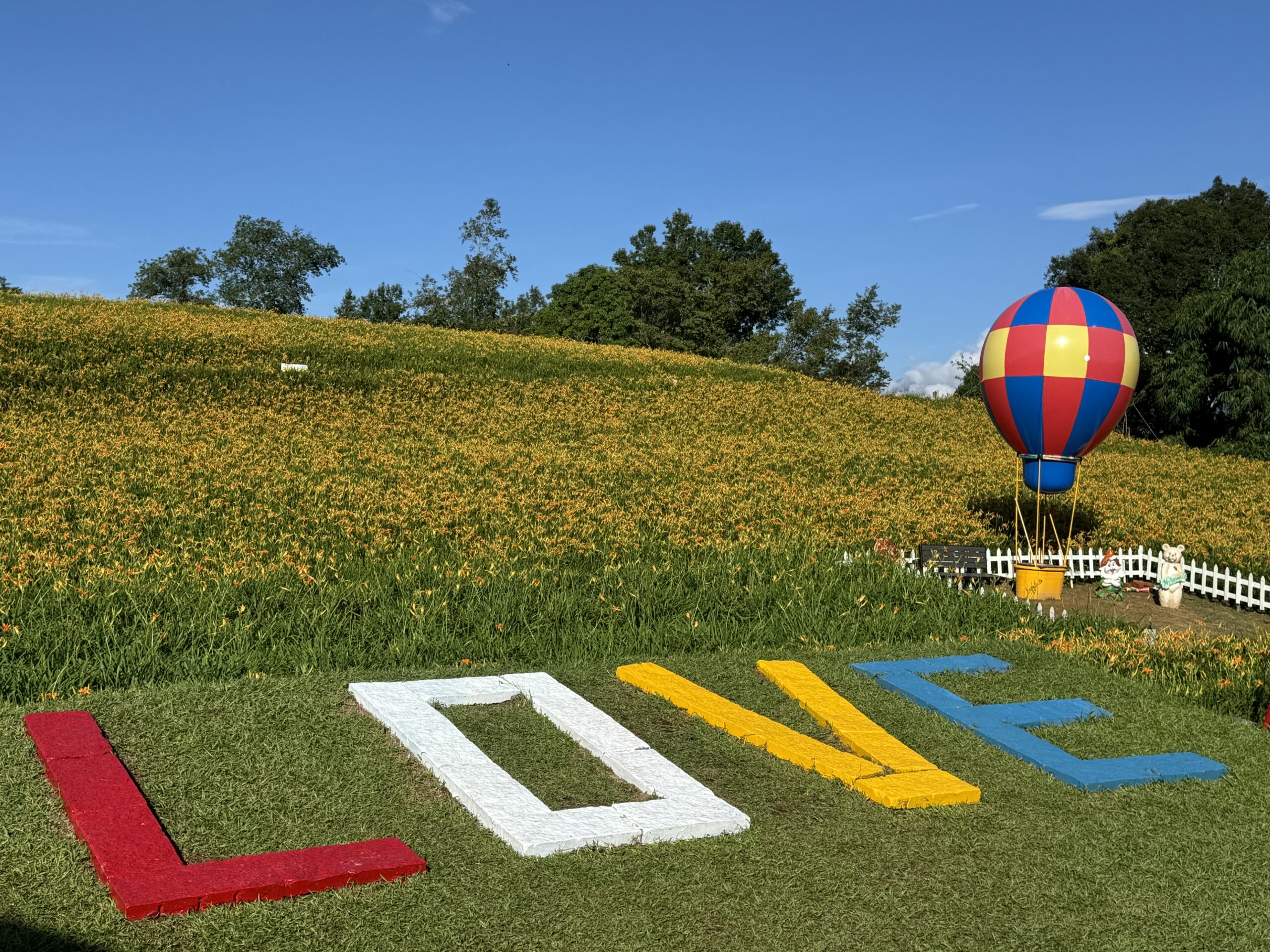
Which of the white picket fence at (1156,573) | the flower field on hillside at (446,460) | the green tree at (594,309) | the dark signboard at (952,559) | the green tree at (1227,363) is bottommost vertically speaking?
the white picket fence at (1156,573)

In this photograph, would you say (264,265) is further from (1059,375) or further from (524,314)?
(1059,375)

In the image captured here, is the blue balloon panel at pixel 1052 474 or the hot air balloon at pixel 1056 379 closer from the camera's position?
the hot air balloon at pixel 1056 379

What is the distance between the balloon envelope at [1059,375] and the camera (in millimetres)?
13695

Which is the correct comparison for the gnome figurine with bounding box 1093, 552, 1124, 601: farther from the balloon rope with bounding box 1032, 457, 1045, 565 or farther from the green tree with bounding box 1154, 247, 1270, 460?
the green tree with bounding box 1154, 247, 1270, 460

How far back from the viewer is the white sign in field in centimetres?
594

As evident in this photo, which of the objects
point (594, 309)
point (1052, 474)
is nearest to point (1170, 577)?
point (1052, 474)

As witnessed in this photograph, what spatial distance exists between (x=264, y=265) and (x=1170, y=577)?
83743mm

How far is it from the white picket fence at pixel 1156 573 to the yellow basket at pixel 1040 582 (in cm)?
58

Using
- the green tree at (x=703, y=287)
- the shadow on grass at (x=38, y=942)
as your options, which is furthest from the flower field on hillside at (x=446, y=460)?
the green tree at (x=703, y=287)

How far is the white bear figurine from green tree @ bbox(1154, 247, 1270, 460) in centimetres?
2601

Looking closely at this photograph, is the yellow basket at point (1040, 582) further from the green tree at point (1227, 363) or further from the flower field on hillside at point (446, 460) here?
the green tree at point (1227, 363)

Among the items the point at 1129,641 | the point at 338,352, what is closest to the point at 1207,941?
the point at 1129,641

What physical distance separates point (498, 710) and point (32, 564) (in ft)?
23.4

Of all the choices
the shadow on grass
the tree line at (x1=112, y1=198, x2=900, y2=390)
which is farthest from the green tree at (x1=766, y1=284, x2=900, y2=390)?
the shadow on grass
